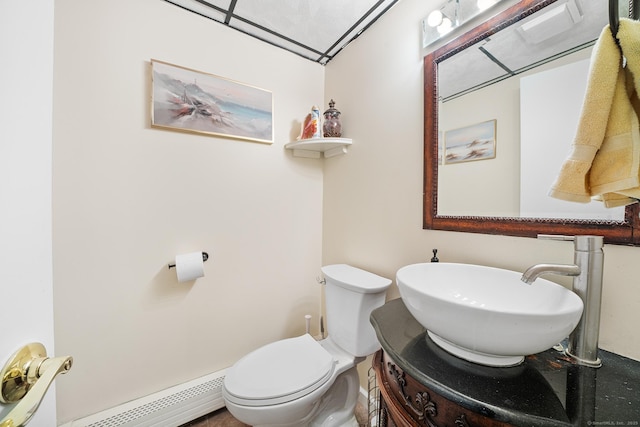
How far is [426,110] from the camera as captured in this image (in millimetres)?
1089

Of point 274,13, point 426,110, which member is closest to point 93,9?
point 274,13

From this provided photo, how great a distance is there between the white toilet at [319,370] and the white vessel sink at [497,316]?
0.46 metres

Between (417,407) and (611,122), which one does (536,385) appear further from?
(611,122)

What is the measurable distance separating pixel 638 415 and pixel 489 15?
49.1 inches

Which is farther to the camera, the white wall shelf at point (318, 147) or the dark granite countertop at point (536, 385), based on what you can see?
the white wall shelf at point (318, 147)

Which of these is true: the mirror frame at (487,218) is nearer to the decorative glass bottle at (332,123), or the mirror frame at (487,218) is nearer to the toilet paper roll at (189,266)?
the decorative glass bottle at (332,123)

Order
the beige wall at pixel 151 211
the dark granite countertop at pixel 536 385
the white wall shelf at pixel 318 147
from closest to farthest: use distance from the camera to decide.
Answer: the dark granite countertop at pixel 536 385, the beige wall at pixel 151 211, the white wall shelf at pixel 318 147

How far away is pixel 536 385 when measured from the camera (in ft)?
1.67

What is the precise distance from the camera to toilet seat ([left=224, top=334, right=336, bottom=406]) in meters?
0.94

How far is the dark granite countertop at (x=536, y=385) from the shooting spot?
17.0 inches

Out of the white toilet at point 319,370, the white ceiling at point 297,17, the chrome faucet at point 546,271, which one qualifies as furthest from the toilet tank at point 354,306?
the white ceiling at point 297,17

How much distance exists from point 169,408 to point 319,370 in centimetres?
85

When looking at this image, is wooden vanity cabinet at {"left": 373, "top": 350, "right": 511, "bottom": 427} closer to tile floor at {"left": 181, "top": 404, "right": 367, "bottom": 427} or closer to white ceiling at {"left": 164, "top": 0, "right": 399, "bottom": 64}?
tile floor at {"left": 181, "top": 404, "right": 367, "bottom": 427}

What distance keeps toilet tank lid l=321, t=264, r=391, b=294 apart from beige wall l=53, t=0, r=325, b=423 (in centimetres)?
45
